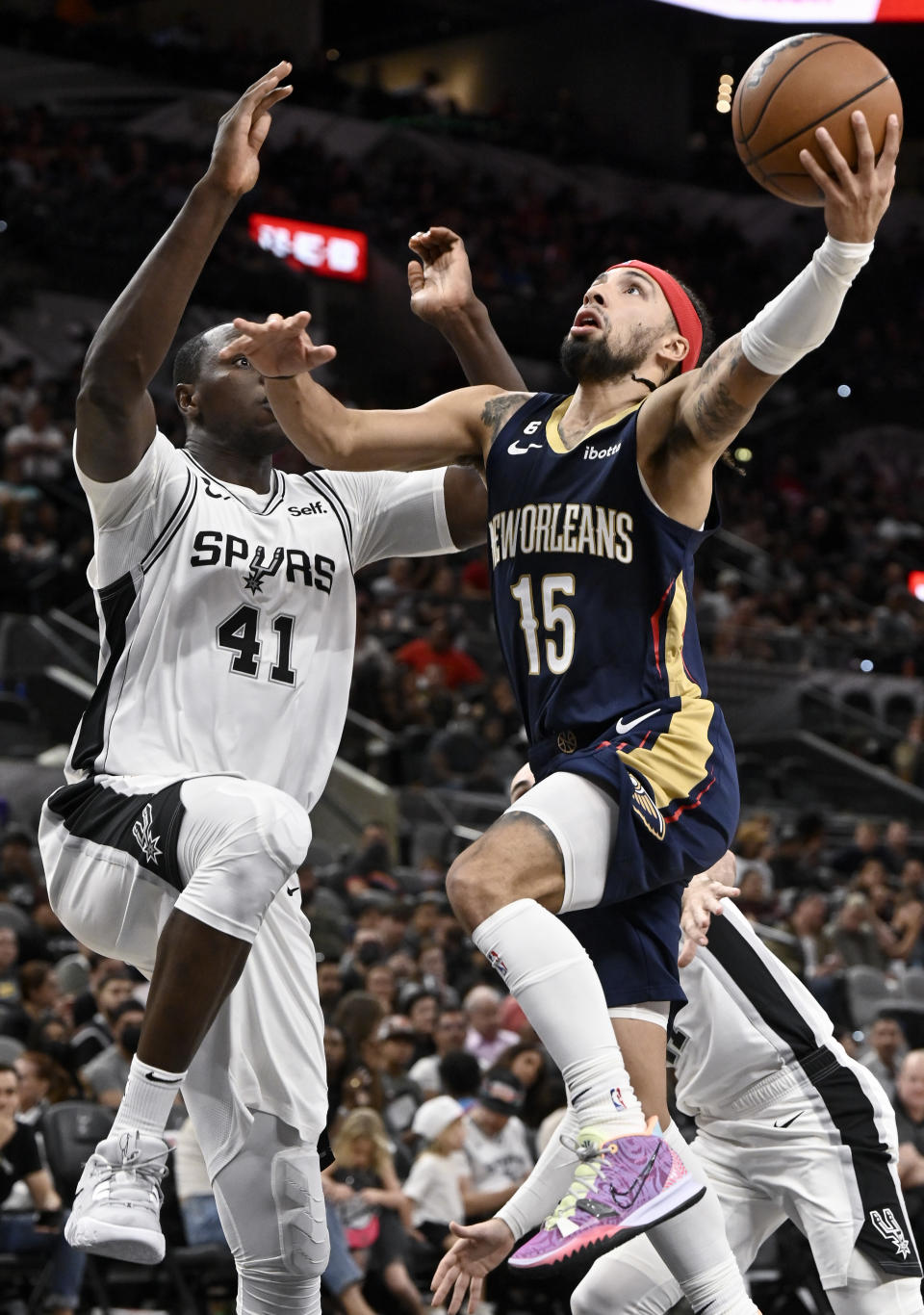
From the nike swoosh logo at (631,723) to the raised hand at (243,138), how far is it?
69.6 inches

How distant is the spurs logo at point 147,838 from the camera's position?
14.9ft

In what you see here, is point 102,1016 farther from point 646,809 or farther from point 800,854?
point 800,854

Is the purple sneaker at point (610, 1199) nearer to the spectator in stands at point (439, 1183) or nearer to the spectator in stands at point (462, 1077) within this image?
the spectator in stands at point (439, 1183)

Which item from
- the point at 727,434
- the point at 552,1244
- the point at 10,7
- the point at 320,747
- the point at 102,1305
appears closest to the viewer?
the point at 552,1244

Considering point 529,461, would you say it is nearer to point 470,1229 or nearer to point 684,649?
point 684,649

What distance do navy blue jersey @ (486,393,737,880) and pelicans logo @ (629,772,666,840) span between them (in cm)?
1

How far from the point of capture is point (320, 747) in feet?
16.8

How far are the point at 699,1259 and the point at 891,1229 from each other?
1.03 meters

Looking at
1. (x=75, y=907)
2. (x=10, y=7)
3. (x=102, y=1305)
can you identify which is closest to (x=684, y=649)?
(x=75, y=907)

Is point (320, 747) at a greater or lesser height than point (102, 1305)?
greater

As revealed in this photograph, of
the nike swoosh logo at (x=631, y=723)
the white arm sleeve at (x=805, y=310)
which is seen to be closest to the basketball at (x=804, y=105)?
the white arm sleeve at (x=805, y=310)

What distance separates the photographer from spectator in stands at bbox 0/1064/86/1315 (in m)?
8.03

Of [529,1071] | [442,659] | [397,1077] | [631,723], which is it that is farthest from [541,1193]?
[442,659]

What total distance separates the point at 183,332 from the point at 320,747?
19620mm
